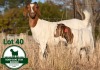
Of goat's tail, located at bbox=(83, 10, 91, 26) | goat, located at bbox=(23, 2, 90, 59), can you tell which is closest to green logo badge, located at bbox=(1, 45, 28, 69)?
goat, located at bbox=(23, 2, 90, 59)

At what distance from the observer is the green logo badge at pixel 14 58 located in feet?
17.8

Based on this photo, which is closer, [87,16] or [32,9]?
[32,9]

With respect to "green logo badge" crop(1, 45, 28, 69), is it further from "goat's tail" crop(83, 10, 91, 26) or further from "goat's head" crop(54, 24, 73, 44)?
"goat's tail" crop(83, 10, 91, 26)

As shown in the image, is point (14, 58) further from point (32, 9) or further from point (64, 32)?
point (64, 32)

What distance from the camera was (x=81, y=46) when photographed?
7.94m

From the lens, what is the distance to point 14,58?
541 centimetres

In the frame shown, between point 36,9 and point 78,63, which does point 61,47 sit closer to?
point 78,63

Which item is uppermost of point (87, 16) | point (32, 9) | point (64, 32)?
point (32, 9)

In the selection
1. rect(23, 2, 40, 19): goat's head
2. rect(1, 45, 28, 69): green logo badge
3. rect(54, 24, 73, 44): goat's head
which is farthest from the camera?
rect(54, 24, 73, 44): goat's head

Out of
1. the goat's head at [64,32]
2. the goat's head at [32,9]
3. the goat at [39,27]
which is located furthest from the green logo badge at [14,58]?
the goat's head at [64,32]

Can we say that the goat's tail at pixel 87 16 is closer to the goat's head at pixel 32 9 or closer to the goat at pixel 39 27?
the goat at pixel 39 27

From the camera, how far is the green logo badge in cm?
542

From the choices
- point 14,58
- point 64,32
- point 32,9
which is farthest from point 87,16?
point 14,58

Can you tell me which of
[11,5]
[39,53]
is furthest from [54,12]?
[39,53]
